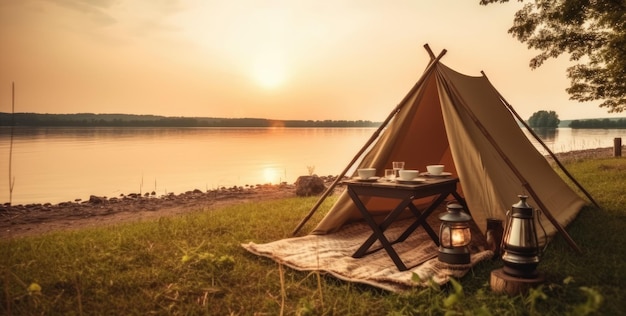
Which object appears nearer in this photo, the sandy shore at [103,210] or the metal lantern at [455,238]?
the metal lantern at [455,238]

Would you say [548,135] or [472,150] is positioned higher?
[548,135]

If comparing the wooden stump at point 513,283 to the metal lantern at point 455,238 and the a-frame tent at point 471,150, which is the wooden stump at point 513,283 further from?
the a-frame tent at point 471,150

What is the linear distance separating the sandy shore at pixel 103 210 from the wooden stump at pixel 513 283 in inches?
253

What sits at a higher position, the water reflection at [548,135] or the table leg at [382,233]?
the water reflection at [548,135]

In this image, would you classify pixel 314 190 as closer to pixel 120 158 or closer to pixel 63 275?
pixel 63 275

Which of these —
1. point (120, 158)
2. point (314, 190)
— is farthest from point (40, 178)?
point (314, 190)

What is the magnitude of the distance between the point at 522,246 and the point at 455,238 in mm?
795

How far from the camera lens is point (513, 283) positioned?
3.38 metres

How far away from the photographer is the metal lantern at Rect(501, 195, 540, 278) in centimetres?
341

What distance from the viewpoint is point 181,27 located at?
13.5 m

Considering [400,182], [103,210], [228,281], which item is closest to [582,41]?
[400,182]

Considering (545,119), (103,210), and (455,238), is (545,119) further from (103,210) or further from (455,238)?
(455,238)

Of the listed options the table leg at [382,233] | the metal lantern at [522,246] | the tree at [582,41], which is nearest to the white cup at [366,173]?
the table leg at [382,233]

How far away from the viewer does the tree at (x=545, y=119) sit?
72.6 metres
